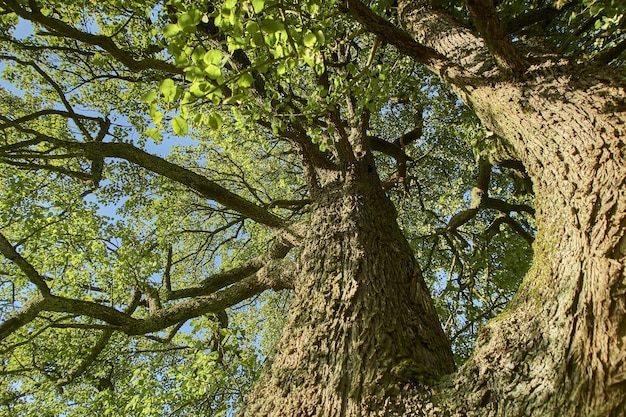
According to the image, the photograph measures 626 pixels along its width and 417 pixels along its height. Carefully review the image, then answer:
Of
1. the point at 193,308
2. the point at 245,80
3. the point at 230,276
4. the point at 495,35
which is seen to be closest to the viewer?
the point at 245,80

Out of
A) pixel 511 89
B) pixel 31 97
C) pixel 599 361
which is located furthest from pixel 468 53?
pixel 31 97

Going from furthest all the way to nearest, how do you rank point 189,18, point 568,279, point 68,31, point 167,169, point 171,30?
1. point 167,169
2. point 68,31
3. point 568,279
4. point 171,30
5. point 189,18

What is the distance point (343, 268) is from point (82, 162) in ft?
25.7

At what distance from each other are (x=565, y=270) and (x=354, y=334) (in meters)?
1.43

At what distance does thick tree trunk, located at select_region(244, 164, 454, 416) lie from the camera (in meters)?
2.42

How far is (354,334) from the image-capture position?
2.79 meters

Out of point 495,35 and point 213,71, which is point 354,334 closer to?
point 213,71

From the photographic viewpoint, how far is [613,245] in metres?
1.72

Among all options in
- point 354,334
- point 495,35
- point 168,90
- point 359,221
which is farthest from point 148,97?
point 359,221

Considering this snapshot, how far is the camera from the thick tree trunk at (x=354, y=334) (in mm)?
2420

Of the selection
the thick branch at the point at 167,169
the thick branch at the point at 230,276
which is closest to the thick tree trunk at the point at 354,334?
the thick branch at the point at 230,276

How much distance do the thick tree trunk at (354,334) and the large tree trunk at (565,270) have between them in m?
0.47

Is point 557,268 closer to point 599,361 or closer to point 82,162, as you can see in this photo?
point 599,361

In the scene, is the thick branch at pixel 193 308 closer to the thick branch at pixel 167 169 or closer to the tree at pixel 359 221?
the tree at pixel 359 221
